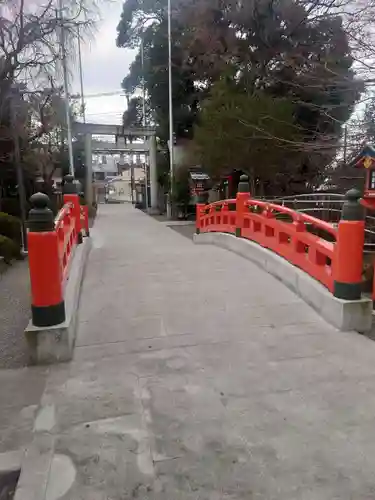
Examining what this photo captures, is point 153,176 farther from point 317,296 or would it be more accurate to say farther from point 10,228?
point 317,296

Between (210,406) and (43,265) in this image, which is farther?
(43,265)

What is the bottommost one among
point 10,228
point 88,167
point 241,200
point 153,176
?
point 10,228

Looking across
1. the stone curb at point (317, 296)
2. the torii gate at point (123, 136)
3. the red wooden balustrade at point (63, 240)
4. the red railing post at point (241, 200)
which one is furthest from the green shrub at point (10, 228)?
the torii gate at point (123, 136)

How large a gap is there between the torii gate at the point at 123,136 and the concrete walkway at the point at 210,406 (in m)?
21.1

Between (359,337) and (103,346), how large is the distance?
2.24 m

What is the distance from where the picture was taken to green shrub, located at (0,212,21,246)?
9141mm

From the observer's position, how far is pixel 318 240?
4.52 meters

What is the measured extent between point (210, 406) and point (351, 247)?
2.08 m

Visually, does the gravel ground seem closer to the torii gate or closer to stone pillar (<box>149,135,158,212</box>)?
the torii gate

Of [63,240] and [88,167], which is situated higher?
[88,167]

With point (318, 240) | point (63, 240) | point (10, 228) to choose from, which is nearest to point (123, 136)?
point (10, 228)

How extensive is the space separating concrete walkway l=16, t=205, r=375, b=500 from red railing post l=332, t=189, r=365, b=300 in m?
0.44

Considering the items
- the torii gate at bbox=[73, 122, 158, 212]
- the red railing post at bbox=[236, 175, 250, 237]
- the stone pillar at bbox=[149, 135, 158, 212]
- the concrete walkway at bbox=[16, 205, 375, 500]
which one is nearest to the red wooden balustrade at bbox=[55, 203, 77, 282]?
the concrete walkway at bbox=[16, 205, 375, 500]

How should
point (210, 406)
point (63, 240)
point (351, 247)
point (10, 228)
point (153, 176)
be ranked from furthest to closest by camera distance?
point (153, 176) → point (10, 228) → point (63, 240) → point (351, 247) → point (210, 406)
